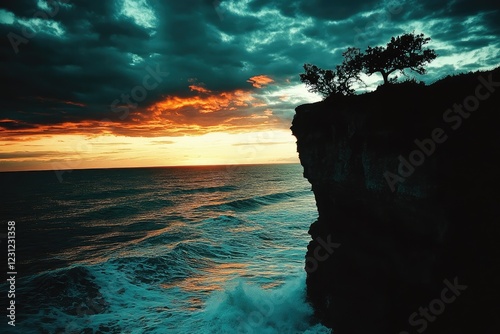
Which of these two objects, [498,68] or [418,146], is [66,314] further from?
[498,68]

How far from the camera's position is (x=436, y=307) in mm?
8547

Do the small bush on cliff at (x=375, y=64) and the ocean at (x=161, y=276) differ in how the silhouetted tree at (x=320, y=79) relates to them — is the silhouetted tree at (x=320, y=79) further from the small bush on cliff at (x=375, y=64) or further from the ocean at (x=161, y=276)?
the ocean at (x=161, y=276)

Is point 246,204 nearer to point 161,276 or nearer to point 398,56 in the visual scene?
point 161,276

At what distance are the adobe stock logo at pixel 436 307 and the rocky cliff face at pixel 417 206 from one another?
0.09 ft

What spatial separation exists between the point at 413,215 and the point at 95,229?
35203 millimetres

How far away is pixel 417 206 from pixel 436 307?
10.1ft

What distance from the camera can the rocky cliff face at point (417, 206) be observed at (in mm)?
7879

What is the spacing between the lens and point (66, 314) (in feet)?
46.4

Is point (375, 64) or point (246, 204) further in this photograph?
point (246, 204)

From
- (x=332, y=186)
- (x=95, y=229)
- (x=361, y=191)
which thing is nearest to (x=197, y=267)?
(x=332, y=186)

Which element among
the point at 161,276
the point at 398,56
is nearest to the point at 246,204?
the point at 161,276

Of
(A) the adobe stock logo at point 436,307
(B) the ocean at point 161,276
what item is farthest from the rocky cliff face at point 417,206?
(B) the ocean at point 161,276

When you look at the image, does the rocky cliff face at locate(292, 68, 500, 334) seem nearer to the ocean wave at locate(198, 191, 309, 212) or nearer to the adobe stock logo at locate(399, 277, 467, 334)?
the adobe stock logo at locate(399, 277, 467, 334)

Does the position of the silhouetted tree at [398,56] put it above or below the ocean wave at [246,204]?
above
